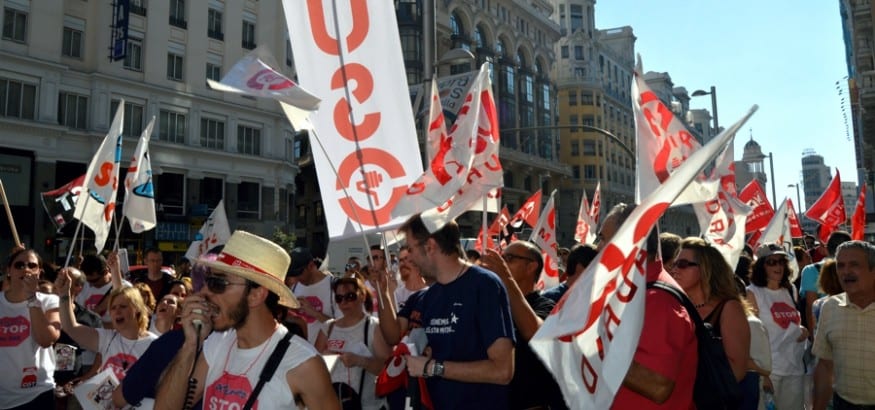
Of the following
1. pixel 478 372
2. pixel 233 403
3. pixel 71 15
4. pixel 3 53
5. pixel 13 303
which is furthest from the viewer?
pixel 71 15

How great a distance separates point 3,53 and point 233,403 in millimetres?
27610

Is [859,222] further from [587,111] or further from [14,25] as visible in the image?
[587,111]

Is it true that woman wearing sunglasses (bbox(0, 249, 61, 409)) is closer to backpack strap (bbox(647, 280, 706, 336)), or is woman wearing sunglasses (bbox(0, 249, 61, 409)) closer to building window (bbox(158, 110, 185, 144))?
backpack strap (bbox(647, 280, 706, 336))

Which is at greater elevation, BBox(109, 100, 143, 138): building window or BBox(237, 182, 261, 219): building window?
BBox(109, 100, 143, 138): building window

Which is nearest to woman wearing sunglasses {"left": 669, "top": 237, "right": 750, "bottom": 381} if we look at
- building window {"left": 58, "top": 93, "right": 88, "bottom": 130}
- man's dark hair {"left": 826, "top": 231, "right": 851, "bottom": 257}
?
man's dark hair {"left": 826, "top": 231, "right": 851, "bottom": 257}

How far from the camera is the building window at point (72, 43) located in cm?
2781

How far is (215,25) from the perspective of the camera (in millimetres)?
33531

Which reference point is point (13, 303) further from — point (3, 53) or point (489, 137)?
point (3, 53)

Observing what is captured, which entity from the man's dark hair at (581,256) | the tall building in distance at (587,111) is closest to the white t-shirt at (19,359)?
the man's dark hair at (581,256)

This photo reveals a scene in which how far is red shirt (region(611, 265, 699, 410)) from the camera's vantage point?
2.66 metres

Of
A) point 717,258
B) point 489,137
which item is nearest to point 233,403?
point 717,258

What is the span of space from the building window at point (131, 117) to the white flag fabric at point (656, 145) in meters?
28.0

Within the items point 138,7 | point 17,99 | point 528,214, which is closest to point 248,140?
point 138,7

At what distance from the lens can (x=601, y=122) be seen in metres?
75.1
